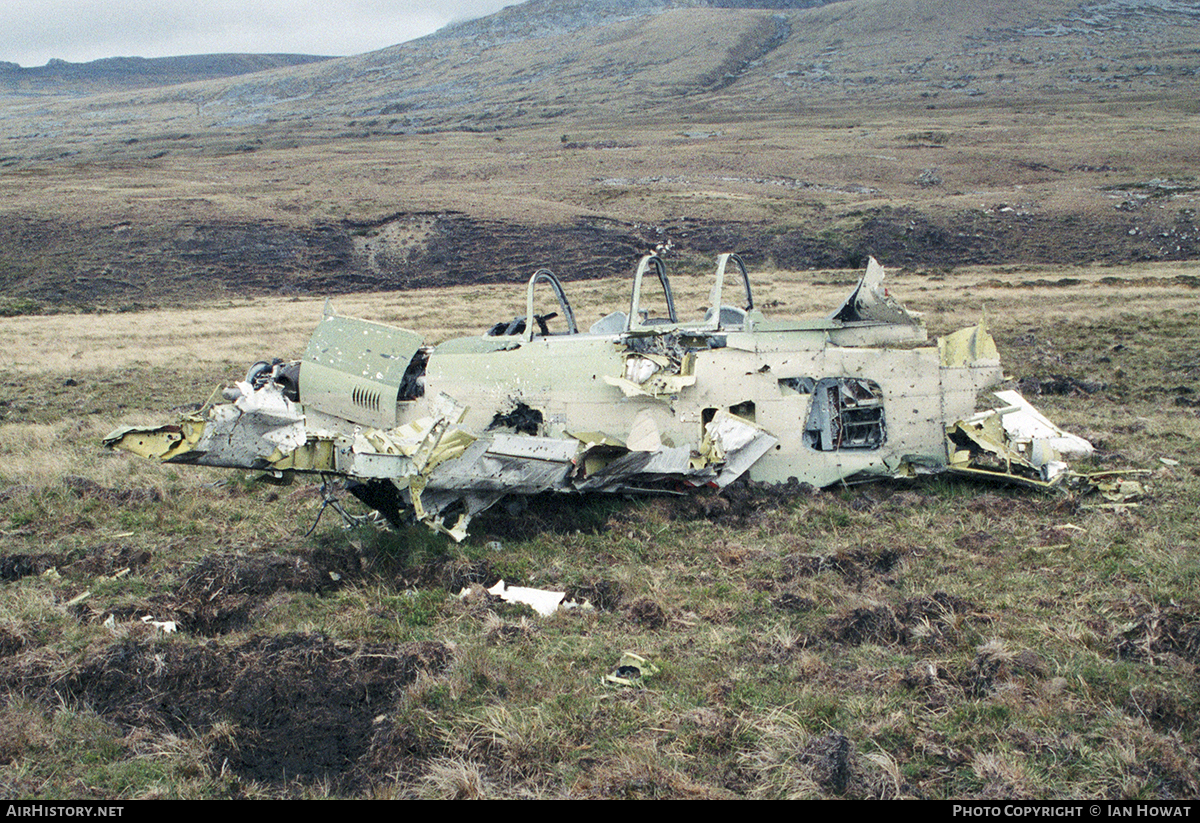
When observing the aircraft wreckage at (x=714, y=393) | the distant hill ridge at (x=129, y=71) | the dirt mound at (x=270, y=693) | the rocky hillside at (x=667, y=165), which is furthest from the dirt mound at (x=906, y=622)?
the distant hill ridge at (x=129, y=71)

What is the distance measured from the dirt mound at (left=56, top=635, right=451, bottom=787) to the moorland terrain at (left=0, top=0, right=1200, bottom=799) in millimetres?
21

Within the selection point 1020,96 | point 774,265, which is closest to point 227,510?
point 774,265

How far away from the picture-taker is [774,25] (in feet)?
371

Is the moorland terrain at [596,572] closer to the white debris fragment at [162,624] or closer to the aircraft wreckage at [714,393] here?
the white debris fragment at [162,624]

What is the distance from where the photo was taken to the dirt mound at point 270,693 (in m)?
3.97

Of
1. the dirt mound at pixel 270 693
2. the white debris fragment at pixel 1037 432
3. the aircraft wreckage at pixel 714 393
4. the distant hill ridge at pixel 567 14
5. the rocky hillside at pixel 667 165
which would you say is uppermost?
the distant hill ridge at pixel 567 14

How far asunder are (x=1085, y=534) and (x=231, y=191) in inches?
1676

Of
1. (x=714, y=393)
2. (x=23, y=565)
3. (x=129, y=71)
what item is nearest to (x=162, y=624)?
(x=23, y=565)

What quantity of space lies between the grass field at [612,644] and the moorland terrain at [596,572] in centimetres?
2

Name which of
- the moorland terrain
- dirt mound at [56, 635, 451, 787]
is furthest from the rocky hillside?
dirt mound at [56, 635, 451, 787]

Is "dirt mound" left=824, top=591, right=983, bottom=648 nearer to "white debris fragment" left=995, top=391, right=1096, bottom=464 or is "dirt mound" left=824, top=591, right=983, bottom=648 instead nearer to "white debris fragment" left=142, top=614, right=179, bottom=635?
"white debris fragment" left=995, top=391, right=1096, bottom=464

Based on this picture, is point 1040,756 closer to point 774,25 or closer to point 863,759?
point 863,759
